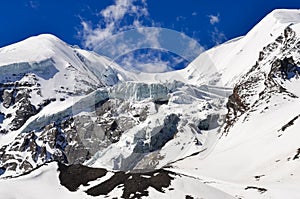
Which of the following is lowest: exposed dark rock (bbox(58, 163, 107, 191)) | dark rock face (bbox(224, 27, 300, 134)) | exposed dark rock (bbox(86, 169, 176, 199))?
exposed dark rock (bbox(86, 169, 176, 199))

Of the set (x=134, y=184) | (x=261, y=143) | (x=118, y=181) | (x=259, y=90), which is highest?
(x=259, y=90)

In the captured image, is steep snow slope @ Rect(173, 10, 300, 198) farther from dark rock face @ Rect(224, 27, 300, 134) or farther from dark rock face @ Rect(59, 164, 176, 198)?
dark rock face @ Rect(59, 164, 176, 198)

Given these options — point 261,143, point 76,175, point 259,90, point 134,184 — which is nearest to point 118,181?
point 134,184

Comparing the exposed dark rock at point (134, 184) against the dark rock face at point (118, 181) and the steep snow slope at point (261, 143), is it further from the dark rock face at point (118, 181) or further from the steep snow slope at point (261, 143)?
the steep snow slope at point (261, 143)

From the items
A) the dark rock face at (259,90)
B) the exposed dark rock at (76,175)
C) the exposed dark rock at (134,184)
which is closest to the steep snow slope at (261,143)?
the dark rock face at (259,90)

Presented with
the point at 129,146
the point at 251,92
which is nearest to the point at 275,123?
the point at 251,92

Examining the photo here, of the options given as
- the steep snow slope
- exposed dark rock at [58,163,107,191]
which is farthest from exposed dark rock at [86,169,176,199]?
the steep snow slope

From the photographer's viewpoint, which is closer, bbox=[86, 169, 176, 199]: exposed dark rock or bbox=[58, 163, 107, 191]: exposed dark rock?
bbox=[86, 169, 176, 199]: exposed dark rock

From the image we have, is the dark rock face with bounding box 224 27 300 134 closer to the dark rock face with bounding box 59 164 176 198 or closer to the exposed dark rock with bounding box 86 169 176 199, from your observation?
the dark rock face with bounding box 59 164 176 198

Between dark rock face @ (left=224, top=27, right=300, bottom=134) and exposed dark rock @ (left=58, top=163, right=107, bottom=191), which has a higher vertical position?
dark rock face @ (left=224, top=27, right=300, bottom=134)

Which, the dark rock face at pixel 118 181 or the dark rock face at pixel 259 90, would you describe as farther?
the dark rock face at pixel 259 90

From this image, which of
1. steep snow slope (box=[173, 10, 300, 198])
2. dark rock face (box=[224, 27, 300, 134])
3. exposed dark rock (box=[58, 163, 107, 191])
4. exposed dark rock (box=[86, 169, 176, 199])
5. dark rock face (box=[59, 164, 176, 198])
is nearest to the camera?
exposed dark rock (box=[86, 169, 176, 199])

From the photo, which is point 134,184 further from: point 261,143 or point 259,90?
point 259,90

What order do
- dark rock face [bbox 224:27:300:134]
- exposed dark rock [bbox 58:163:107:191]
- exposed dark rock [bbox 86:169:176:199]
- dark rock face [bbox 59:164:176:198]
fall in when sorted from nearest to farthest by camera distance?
1. exposed dark rock [bbox 86:169:176:199]
2. dark rock face [bbox 59:164:176:198]
3. exposed dark rock [bbox 58:163:107:191]
4. dark rock face [bbox 224:27:300:134]
